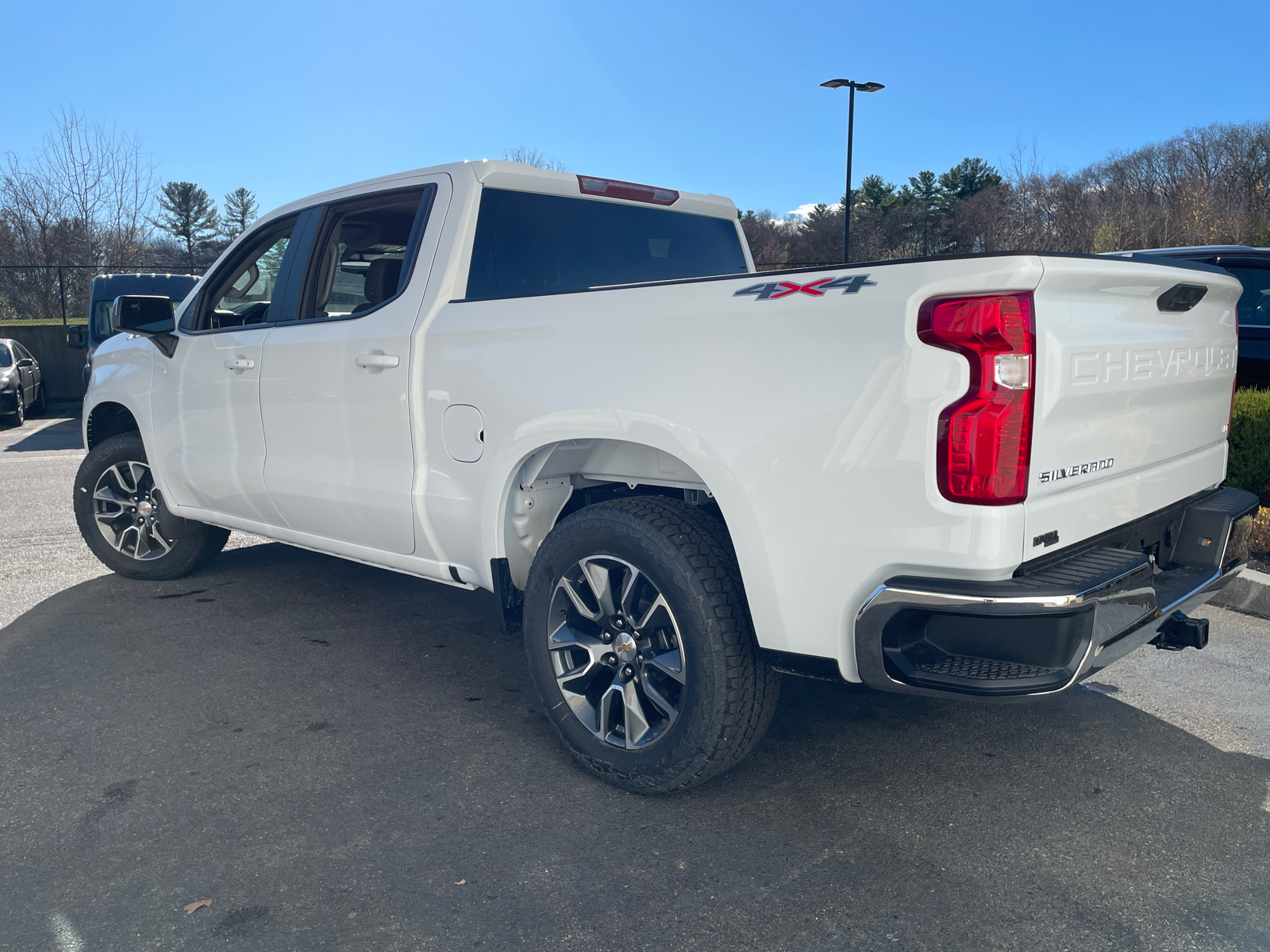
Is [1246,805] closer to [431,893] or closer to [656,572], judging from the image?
[656,572]

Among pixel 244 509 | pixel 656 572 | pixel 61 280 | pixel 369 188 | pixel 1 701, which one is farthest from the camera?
pixel 61 280

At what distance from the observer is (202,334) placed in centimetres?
478

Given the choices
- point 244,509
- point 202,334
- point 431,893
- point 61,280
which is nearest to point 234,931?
point 431,893

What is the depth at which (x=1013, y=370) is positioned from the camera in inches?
90.1

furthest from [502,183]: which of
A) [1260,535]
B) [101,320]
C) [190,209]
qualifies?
[190,209]

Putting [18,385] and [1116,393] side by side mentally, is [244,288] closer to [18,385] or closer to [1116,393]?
[1116,393]

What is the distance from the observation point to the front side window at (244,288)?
15.4 feet

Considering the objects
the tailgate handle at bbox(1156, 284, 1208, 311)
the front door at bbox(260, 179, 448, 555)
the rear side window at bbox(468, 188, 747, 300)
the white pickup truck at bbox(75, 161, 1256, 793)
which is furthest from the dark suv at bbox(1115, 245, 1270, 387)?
the front door at bbox(260, 179, 448, 555)

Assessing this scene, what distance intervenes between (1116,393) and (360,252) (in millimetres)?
3080

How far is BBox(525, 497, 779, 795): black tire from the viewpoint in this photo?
282 cm

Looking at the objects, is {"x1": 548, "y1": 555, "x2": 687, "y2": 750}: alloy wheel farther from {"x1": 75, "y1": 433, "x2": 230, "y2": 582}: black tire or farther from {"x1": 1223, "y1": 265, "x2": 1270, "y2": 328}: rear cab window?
{"x1": 1223, "y1": 265, "x2": 1270, "y2": 328}: rear cab window

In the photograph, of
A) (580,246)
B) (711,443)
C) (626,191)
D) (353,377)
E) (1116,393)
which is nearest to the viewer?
(1116,393)

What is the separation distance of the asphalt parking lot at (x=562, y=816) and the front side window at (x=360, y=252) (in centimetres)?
157

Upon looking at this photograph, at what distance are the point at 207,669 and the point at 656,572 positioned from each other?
93.8 inches
